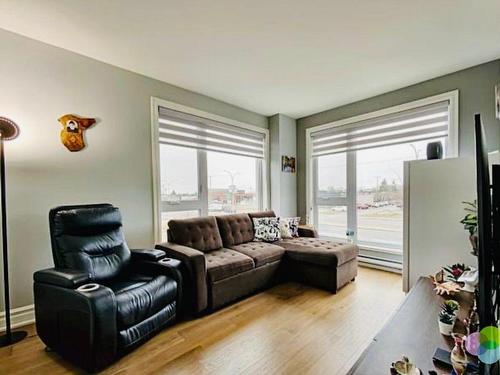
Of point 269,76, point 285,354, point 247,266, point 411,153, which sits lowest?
point 285,354

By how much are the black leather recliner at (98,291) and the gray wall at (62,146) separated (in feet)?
1.52

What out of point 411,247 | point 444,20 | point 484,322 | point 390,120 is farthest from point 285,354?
point 390,120

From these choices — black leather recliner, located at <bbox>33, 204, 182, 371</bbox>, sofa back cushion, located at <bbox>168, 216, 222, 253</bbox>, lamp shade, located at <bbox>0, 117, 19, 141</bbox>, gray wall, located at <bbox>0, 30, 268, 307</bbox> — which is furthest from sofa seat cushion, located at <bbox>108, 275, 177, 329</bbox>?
lamp shade, located at <bbox>0, 117, 19, 141</bbox>

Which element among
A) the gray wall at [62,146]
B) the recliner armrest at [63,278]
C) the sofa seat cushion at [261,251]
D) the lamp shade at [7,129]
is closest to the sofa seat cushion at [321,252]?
the sofa seat cushion at [261,251]

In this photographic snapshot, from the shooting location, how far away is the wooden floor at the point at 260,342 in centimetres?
167

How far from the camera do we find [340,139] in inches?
162

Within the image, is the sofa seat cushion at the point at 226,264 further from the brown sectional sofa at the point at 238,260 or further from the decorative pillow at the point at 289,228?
the decorative pillow at the point at 289,228

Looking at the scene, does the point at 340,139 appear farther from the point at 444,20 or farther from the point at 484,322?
the point at 484,322

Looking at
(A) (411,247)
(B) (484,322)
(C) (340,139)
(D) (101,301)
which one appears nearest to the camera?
(B) (484,322)

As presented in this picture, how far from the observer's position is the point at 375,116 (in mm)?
3654

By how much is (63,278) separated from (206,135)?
2.49 metres

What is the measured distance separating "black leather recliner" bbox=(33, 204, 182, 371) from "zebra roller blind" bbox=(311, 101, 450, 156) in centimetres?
316

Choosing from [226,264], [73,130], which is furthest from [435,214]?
[73,130]

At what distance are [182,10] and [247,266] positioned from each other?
2384mm
